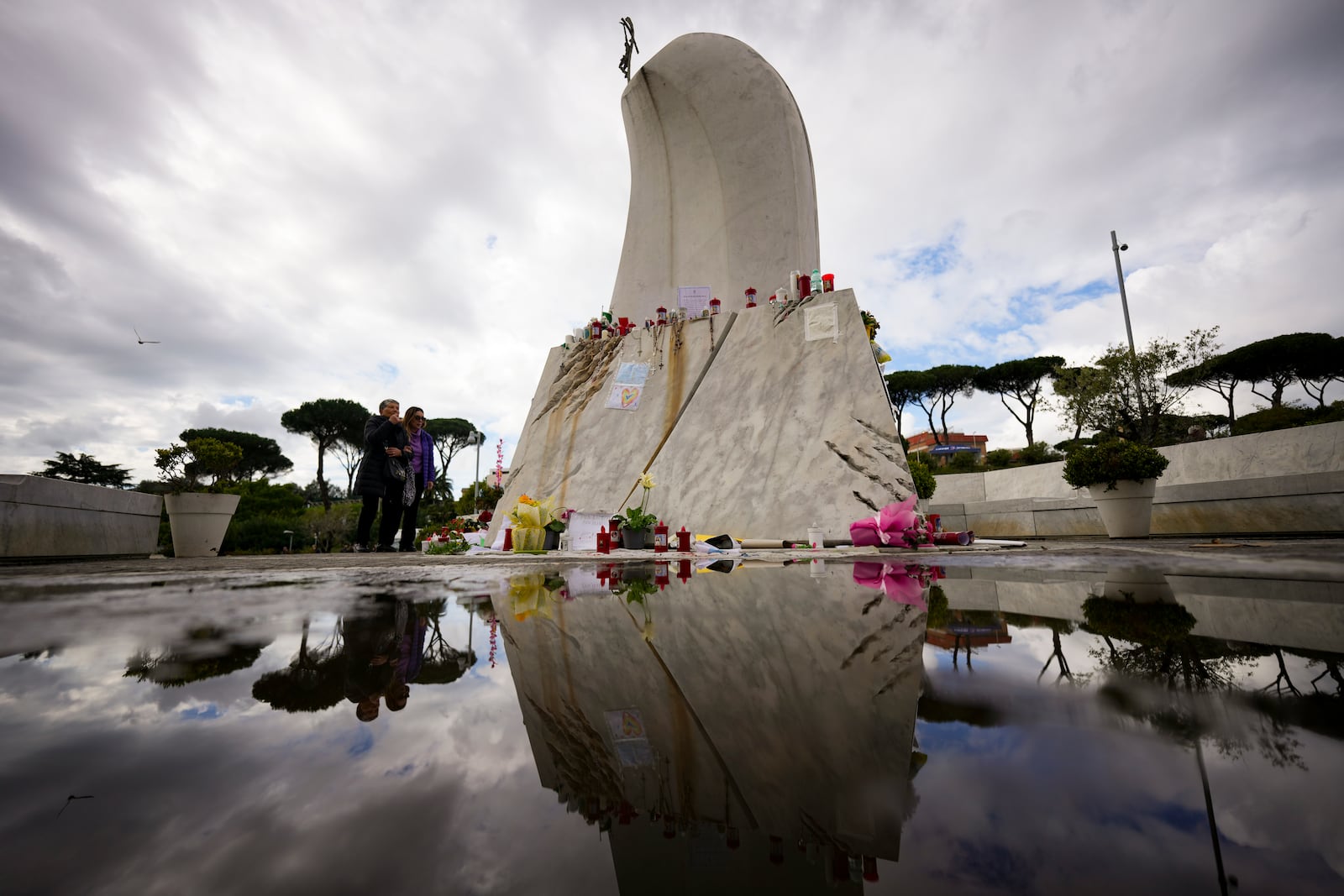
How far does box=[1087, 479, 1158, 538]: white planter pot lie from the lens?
7.45m

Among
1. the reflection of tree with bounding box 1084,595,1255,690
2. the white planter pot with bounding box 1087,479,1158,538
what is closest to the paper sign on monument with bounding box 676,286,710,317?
the white planter pot with bounding box 1087,479,1158,538

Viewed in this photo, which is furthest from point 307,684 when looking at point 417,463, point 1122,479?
point 1122,479

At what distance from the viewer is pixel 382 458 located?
656 cm

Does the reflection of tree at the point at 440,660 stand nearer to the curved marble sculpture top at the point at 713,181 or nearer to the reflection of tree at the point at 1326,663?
the reflection of tree at the point at 1326,663

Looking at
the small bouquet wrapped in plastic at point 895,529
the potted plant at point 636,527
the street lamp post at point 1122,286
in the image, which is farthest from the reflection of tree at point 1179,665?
the street lamp post at point 1122,286

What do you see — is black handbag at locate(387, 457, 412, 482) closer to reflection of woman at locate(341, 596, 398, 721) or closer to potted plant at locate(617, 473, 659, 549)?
potted plant at locate(617, 473, 659, 549)

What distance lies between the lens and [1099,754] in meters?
0.52

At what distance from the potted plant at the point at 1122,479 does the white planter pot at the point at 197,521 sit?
421 inches

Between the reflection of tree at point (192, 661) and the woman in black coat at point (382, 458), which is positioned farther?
the woman in black coat at point (382, 458)

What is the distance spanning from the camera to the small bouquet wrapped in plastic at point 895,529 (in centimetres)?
538

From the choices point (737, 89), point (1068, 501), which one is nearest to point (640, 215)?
point (737, 89)

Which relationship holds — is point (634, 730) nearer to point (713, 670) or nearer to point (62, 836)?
point (713, 670)

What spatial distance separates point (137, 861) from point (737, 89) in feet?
40.2

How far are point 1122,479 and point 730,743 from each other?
29.1 feet
